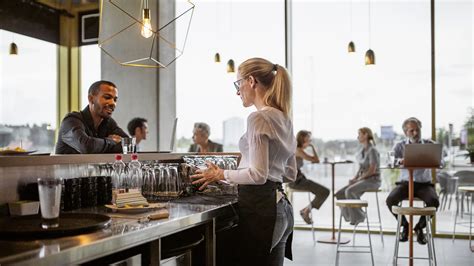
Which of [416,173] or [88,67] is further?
[88,67]

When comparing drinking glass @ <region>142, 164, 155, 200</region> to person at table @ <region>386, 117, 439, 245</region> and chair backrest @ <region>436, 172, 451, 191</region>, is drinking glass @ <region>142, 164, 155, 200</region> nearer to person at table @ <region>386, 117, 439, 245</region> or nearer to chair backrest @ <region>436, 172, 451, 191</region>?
person at table @ <region>386, 117, 439, 245</region>

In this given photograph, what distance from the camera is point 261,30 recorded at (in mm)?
7277

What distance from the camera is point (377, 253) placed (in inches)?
216

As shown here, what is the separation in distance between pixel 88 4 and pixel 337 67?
13.5 ft

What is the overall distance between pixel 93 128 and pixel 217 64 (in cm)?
366

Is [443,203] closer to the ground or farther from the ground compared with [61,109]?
closer to the ground

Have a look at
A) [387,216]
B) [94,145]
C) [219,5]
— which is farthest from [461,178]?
[94,145]

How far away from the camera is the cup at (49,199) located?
5.42ft

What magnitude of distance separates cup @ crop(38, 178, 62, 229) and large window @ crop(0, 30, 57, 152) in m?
5.76

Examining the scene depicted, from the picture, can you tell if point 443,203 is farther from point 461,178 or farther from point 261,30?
point 261,30

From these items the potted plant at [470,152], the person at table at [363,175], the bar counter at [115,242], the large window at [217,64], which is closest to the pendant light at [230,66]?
the large window at [217,64]

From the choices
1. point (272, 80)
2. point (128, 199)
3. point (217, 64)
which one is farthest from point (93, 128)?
point (217, 64)

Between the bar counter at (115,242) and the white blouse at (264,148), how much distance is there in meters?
0.24

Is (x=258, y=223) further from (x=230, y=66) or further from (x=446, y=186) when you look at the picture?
(x=230, y=66)
